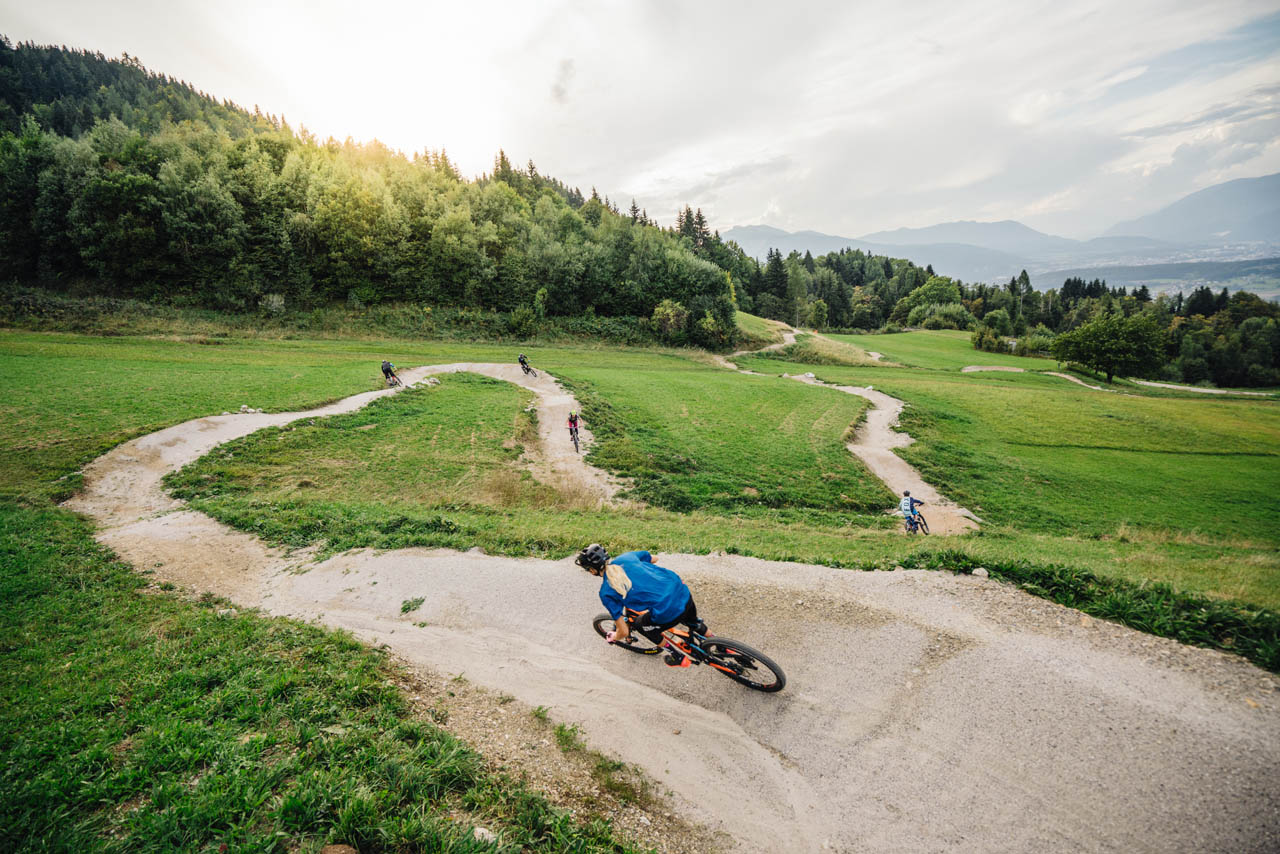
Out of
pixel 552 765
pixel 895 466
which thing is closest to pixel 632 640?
pixel 552 765

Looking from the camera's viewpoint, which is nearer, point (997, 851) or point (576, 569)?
point (997, 851)

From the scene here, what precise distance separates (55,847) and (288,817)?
73.7 inches

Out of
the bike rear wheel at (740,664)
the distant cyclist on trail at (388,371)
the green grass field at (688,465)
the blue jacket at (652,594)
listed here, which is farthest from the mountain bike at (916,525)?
the distant cyclist on trail at (388,371)

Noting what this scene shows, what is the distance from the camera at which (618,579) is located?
766 centimetres

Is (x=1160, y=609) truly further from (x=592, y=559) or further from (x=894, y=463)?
→ (x=894, y=463)

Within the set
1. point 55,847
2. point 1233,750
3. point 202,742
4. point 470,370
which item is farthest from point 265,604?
point 470,370

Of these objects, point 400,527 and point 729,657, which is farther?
point 400,527

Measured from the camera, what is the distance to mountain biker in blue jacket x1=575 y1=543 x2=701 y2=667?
7.49 metres

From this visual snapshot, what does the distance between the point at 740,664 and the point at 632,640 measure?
2035 mm

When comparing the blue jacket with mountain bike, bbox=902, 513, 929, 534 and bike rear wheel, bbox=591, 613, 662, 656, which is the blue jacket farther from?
mountain bike, bbox=902, 513, 929, 534

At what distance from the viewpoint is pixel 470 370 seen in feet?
129

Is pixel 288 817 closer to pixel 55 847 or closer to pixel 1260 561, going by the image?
pixel 55 847

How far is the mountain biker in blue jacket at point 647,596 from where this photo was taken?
24.6 feet

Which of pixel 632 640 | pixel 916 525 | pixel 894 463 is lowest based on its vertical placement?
pixel 916 525
